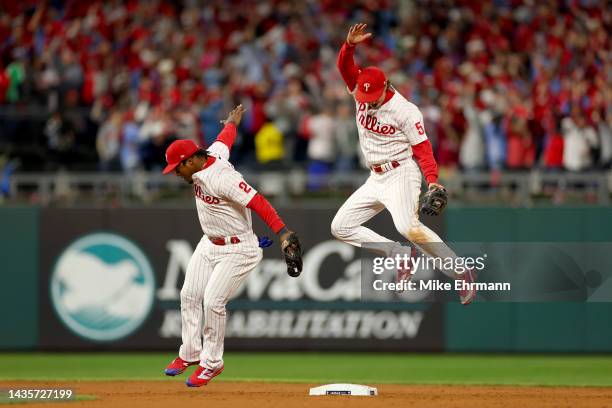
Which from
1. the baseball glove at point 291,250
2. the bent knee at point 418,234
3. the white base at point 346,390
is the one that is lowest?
the white base at point 346,390

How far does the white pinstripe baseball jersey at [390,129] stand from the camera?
31.8 ft

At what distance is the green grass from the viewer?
13.0 m

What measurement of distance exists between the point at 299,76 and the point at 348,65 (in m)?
8.57

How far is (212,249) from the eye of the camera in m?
10.5

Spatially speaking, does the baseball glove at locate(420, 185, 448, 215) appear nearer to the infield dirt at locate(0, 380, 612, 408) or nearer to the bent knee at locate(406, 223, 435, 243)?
the bent knee at locate(406, 223, 435, 243)

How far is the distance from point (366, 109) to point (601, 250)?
97.8 inches

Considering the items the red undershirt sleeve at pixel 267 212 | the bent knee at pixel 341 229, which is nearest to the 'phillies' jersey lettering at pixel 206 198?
the red undershirt sleeve at pixel 267 212

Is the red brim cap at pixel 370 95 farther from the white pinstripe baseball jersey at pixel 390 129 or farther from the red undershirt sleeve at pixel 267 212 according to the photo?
the red undershirt sleeve at pixel 267 212

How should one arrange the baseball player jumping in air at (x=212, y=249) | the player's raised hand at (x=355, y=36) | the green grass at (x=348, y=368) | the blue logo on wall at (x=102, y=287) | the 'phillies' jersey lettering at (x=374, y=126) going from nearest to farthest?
the player's raised hand at (x=355, y=36) < the 'phillies' jersey lettering at (x=374, y=126) < the baseball player jumping in air at (x=212, y=249) < the green grass at (x=348, y=368) < the blue logo on wall at (x=102, y=287)

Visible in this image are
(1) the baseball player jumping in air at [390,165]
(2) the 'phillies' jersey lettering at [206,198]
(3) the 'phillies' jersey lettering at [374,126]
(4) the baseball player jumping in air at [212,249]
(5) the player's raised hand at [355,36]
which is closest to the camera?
(5) the player's raised hand at [355,36]

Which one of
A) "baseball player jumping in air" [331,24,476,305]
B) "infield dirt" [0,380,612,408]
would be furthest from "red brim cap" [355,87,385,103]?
"infield dirt" [0,380,612,408]

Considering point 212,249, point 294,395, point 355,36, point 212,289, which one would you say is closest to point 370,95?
point 355,36

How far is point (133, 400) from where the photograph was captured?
33.4 ft

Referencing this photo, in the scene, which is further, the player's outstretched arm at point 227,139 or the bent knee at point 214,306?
the player's outstretched arm at point 227,139
